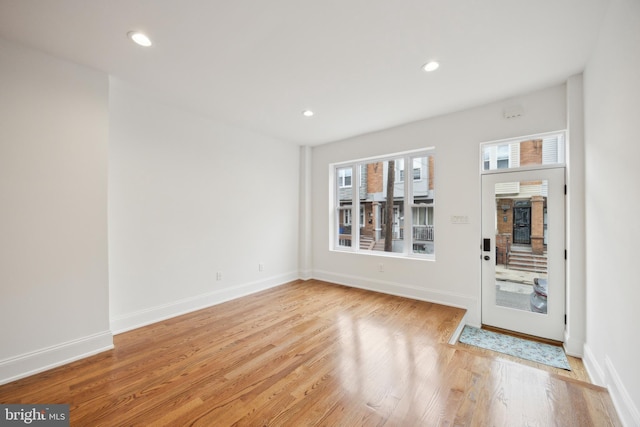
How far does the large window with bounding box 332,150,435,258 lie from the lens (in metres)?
4.22

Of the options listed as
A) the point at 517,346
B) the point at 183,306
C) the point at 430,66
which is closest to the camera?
the point at 430,66

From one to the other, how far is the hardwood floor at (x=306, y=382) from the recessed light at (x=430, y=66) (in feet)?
9.18

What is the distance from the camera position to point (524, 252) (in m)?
3.21

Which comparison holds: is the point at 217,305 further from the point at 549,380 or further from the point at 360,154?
the point at 549,380

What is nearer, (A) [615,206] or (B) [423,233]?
(A) [615,206]

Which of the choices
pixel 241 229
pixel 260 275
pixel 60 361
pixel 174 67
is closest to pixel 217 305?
pixel 260 275

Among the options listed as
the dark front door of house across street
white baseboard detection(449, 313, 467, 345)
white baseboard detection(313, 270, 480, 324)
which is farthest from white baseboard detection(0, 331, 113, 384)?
the dark front door of house across street

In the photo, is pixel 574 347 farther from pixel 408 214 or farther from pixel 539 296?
pixel 408 214

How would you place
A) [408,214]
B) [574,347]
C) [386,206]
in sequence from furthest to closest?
[386,206] < [408,214] < [574,347]

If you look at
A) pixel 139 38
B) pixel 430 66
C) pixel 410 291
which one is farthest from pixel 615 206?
pixel 139 38

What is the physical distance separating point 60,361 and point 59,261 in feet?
2.96

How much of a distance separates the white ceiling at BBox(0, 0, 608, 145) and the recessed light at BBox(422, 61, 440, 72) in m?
0.07

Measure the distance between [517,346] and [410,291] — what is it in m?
1.46

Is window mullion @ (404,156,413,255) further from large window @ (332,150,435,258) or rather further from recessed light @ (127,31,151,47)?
recessed light @ (127,31,151,47)
